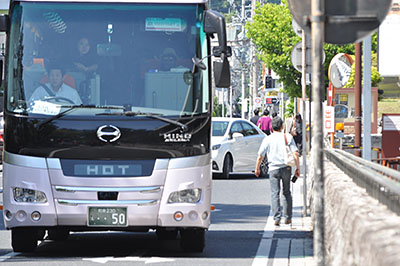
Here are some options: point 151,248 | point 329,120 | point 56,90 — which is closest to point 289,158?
point 151,248

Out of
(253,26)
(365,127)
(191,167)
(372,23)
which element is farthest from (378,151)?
(253,26)

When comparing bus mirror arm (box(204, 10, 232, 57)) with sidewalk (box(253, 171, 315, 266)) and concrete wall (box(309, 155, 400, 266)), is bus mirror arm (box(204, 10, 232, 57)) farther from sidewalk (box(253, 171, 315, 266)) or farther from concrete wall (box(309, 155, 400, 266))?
concrete wall (box(309, 155, 400, 266))

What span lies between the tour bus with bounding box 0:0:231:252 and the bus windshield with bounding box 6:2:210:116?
1 cm

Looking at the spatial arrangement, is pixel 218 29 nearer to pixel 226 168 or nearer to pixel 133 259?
pixel 133 259

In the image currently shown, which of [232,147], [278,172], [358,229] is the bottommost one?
[232,147]

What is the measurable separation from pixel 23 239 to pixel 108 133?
1678 millimetres

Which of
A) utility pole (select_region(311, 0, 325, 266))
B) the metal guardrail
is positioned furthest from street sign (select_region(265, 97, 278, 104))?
utility pole (select_region(311, 0, 325, 266))

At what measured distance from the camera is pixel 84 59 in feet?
35.1

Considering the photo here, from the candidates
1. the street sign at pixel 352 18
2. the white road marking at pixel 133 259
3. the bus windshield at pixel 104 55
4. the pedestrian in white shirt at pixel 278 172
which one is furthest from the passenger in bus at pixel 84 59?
the street sign at pixel 352 18

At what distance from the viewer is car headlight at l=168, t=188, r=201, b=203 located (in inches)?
414

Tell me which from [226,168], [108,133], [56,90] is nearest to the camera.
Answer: [108,133]

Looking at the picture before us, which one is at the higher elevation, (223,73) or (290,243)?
(223,73)

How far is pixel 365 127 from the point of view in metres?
16.7

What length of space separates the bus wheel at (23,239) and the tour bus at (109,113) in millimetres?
102
